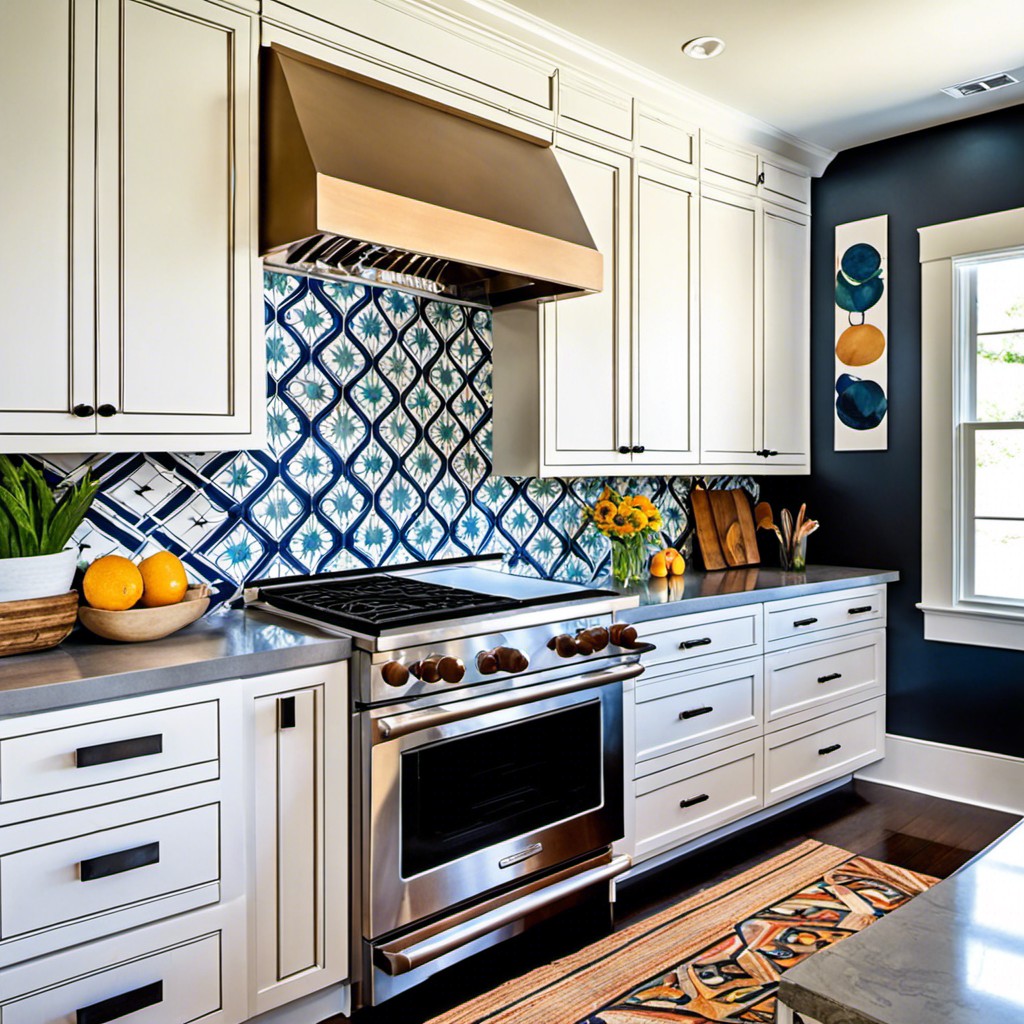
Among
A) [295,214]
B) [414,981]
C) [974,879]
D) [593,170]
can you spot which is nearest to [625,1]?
[593,170]

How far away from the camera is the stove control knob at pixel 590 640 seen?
7.97 feet

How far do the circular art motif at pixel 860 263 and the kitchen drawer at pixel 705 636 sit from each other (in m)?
1.66

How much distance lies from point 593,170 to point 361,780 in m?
2.09

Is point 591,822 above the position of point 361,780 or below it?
below

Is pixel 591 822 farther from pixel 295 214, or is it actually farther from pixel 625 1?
pixel 625 1

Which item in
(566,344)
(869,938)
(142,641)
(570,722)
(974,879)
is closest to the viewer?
(869,938)

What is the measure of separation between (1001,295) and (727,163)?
3.94 ft

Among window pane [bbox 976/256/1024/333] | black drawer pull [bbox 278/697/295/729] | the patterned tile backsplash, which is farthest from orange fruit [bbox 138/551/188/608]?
window pane [bbox 976/256/1024/333]

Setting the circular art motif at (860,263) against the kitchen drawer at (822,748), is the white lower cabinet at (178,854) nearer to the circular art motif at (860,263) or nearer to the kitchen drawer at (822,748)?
the kitchen drawer at (822,748)

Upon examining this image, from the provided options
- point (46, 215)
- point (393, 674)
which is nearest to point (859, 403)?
point (393, 674)

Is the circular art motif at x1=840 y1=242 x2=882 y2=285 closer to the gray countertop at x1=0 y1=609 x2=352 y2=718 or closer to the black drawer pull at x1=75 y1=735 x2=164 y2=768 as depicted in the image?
the gray countertop at x1=0 y1=609 x2=352 y2=718

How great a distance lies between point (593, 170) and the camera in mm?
2977

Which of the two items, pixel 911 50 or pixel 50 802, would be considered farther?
pixel 911 50

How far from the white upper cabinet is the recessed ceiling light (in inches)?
57.4
